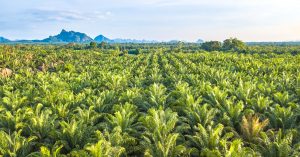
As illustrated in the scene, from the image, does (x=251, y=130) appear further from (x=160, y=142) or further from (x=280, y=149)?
(x=160, y=142)

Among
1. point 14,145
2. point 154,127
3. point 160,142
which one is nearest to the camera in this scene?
point 14,145

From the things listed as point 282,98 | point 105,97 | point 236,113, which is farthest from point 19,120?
point 282,98

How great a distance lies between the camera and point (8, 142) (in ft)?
48.8

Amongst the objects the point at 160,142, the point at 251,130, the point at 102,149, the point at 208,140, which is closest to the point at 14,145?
the point at 102,149

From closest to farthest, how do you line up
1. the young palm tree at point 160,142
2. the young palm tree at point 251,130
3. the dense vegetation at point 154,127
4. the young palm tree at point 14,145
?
the young palm tree at point 160,142, the dense vegetation at point 154,127, the young palm tree at point 14,145, the young palm tree at point 251,130

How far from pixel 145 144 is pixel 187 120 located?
4.64 metres

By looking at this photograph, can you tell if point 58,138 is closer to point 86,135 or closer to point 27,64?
point 86,135

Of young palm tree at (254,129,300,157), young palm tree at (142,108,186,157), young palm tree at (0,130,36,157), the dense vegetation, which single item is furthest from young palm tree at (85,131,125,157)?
young palm tree at (254,129,300,157)

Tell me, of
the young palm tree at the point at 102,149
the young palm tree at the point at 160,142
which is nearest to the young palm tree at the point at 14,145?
the young palm tree at the point at 102,149

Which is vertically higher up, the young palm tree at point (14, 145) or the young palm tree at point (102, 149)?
the young palm tree at point (102, 149)

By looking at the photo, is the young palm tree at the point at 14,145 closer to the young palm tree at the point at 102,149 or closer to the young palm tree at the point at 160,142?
the young palm tree at the point at 102,149

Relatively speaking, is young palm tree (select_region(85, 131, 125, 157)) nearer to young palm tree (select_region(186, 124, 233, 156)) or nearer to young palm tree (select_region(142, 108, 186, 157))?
young palm tree (select_region(142, 108, 186, 157))

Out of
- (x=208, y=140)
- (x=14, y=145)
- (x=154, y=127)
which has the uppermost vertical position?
(x=154, y=127)

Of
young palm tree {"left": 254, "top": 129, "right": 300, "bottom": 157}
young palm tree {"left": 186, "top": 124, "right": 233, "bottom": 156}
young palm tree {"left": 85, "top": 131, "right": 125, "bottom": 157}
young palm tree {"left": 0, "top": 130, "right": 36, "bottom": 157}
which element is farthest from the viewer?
young palm tree {"left": 186, "top": 124, "right": 233, "bottom": 156}
